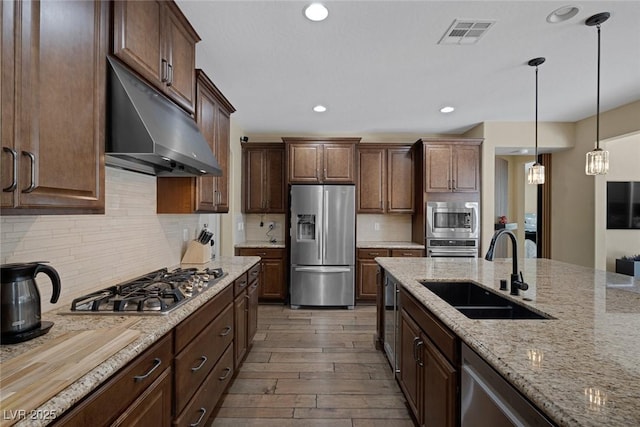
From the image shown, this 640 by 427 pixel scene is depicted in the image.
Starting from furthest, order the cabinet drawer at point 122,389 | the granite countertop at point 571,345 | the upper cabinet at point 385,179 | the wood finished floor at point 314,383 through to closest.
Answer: the upper cabinet at point 385,179 < the wood finished floor at point 314,383 < the cabinet drawer at point 122,389 < the granite countertop at point 571,345

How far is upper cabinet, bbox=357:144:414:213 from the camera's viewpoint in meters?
4.87

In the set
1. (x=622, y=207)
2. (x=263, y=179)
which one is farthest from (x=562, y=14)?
(x=263, y=179)

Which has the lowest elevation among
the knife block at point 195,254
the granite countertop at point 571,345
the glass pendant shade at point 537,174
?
the granite countertop at point 571,345

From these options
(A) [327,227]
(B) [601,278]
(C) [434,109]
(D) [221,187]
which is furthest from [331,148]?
(B) [601,278]

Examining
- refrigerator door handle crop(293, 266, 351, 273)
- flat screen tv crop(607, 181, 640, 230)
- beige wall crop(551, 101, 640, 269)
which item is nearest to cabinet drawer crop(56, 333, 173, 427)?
refrigerator door handle crop(293, 266, 351, 273)

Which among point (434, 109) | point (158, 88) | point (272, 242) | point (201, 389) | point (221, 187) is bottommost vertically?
point (201, 389)

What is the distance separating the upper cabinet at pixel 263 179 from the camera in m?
4.90

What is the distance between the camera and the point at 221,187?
292 cm

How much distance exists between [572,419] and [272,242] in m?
4.47

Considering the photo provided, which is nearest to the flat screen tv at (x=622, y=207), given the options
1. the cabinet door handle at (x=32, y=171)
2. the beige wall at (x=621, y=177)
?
the beige wall at (x=621, y=177)

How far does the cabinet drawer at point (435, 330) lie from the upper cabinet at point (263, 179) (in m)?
3.26

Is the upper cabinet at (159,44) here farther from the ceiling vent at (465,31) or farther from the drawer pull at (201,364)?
the ceiling vent at (465,31)

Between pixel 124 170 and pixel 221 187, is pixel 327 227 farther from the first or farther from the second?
pixel 124 170

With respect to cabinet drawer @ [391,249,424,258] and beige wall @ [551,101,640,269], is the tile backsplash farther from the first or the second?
beige wall @ [551,101,640,269]
